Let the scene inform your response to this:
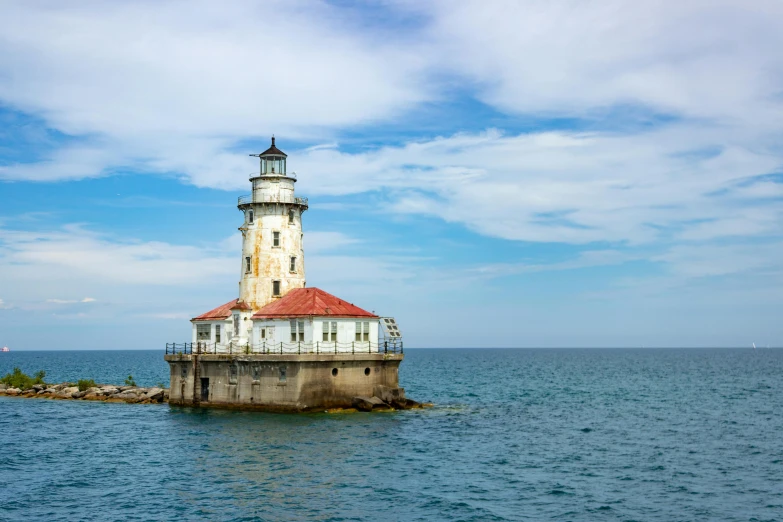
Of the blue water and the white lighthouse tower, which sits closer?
the blue water

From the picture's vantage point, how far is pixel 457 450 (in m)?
37.7

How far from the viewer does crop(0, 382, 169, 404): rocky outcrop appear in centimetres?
5828

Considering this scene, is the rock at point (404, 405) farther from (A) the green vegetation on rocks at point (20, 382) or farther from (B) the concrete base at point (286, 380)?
(A) the green vegetation on rocks at point (20, 382)

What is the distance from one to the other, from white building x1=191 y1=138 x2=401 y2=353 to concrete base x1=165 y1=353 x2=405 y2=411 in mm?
1324

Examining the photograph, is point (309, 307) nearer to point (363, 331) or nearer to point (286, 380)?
point (363, 331)

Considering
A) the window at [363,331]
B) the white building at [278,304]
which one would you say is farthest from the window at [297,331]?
the window at [363,331]

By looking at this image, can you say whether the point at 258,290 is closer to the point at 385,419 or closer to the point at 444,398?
the point at 385,419

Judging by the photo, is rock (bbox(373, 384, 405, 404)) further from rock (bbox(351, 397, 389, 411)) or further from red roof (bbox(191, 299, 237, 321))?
red roof (bbox(191, 299, 237, 321))

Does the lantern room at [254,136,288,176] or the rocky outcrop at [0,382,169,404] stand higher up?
the lantern room at [254,136,288,176]

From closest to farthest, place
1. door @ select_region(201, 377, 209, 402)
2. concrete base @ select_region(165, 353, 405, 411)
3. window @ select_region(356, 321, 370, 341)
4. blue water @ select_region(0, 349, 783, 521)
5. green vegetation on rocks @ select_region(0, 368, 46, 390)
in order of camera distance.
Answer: blue water @ select_region(0, 349, 783, 521) < concrete base @ select_region(165, 353, 405, 411) < window @ select_region(356, 321, 370, 341) < door @ select_region(201, 377, 209, 402) < green vegetation on rocks @ select_region(0, 368, 46, 390)

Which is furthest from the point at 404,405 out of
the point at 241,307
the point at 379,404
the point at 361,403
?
the point at 241,307

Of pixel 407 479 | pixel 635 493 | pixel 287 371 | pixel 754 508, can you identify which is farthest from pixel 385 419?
pixel 754 508

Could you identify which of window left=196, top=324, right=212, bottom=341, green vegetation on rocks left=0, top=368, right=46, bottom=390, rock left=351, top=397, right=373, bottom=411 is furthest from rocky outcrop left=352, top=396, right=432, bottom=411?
green vegetation on rocks left=0, top=368, right=46, bottom=390

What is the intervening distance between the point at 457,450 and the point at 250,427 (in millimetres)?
11895
